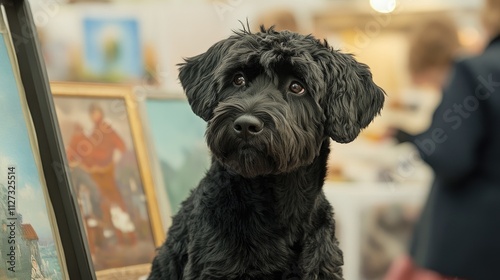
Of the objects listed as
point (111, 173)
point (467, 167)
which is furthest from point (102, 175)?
point (467, 167)

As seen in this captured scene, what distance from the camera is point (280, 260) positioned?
1.92m

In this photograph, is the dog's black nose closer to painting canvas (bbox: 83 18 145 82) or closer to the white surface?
the white surface

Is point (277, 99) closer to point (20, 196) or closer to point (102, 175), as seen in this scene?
point (20, 196)

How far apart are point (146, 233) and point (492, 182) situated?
4.67 ft

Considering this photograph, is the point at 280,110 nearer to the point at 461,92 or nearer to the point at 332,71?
the point at 332,71

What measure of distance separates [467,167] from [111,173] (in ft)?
4.75

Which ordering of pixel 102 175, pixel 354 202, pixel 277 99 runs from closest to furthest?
pixel 277 99 → pixel 102 175 → pixel 354 202

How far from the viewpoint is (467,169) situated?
8.10 ft

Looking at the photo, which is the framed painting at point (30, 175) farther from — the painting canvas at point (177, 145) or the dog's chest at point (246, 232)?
the painting canvas at point (177, 145)

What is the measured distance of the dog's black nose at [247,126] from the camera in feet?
Answer: 5.90

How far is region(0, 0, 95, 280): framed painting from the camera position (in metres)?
1.94

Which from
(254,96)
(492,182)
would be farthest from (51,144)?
(492,182)

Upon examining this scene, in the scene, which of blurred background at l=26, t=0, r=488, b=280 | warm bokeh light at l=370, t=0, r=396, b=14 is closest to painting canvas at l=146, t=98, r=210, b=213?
blurred background at l=26, t=0, r=488, b=280

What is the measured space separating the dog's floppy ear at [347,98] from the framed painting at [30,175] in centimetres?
85
